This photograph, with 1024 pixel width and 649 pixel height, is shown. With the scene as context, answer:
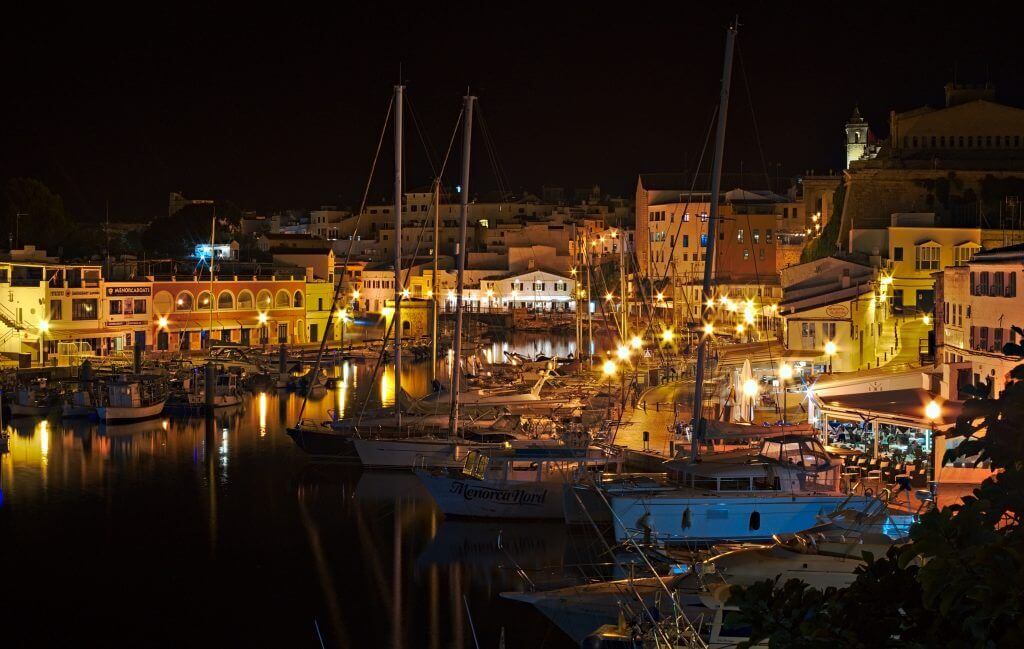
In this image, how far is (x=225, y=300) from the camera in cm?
5159

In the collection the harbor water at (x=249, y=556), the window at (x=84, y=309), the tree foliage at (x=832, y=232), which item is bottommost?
the harbor water at (x=249, y=556)

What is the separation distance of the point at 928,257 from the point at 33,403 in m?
24.5

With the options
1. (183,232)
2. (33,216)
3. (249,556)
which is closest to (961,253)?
(249,556)

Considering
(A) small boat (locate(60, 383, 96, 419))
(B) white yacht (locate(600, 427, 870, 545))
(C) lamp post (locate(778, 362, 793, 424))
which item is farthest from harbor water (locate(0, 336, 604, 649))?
(C) lamp post (locate(778, 362, 793, 424))

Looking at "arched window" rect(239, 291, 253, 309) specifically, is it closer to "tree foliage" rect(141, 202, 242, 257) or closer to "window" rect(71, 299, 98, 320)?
"window" rect(71, 299, 98, 320)

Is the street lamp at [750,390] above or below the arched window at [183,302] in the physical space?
below

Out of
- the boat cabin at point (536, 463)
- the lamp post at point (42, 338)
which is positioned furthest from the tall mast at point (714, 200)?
the lamp post at point (42, 338)

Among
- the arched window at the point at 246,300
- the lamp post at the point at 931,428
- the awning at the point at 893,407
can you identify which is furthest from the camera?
the arched window at the point at 246,300

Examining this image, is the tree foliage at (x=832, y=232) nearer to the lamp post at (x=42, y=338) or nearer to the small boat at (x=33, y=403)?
the small boat at (x=33, y=403)

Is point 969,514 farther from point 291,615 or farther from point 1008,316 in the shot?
point 1008,316

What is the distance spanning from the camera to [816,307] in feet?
103

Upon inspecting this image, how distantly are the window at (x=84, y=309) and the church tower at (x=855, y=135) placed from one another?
1321 inches

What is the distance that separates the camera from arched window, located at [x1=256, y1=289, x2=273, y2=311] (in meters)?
52.8

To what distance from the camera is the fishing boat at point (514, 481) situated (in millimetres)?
20000
